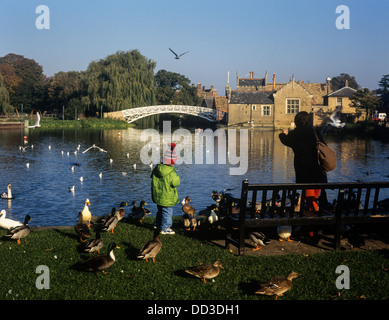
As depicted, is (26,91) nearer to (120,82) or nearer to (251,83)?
(120,82)

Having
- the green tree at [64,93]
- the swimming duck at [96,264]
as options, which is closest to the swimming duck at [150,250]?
the swimming duck at [96,264]

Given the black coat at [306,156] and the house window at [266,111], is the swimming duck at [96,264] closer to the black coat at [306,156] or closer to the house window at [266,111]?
the black coat at [306,156]

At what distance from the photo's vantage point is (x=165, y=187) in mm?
9352

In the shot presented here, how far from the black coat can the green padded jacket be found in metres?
2.51

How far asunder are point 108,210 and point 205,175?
9734 mm

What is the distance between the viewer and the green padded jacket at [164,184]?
929 centimetres

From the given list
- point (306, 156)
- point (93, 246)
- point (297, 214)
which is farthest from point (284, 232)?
point (93, 246)

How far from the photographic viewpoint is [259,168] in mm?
28656

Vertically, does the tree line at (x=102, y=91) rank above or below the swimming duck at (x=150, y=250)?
above

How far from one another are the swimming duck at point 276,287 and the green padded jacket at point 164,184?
366 centimetres

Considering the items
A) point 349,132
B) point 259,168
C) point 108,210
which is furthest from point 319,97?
point 108,210

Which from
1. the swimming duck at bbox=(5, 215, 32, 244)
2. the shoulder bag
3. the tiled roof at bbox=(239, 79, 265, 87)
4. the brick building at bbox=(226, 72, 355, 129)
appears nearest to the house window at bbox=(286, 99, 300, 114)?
the brick building at bbox=(226, 72, 355, 129)
